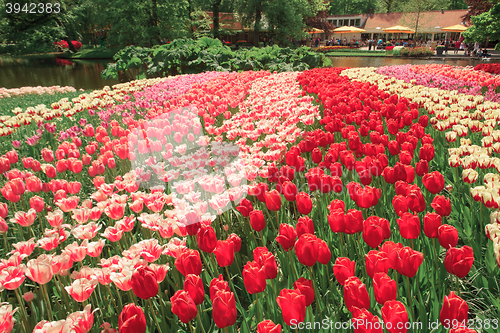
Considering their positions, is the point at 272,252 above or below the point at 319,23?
below

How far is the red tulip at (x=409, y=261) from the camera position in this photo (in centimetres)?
136

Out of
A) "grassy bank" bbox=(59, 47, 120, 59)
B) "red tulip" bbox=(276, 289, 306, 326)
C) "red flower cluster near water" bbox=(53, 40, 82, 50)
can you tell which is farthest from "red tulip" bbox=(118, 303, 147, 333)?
"red flower cluster near water" bbox=(53, 40, 82, 50)

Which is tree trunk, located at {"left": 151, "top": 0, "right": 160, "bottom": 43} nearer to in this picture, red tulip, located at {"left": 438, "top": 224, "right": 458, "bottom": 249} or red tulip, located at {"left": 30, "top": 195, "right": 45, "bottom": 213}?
red tulip, located at {"left": 30, "top": 195, "right": 45, "bottom": 213}

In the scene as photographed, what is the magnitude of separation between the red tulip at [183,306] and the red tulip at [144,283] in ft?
0.50

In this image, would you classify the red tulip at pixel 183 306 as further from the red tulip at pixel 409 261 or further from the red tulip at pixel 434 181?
the red tulip at pixel 434 181

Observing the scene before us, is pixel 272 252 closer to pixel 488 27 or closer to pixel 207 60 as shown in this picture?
pixel 207 60

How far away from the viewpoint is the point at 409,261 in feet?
4.47

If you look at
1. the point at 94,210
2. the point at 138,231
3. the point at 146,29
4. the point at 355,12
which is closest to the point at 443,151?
the point at 138,231

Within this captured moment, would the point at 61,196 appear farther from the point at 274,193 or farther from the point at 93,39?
the point at 93,39

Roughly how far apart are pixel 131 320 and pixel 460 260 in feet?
4.30

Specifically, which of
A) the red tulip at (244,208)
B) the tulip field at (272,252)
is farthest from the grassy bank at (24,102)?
the red tulip at (244,208)

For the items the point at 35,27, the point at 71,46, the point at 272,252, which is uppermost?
the point at 35,27

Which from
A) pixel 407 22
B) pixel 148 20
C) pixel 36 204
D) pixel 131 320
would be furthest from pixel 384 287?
pixel 407 22

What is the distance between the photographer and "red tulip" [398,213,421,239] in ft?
5.21
